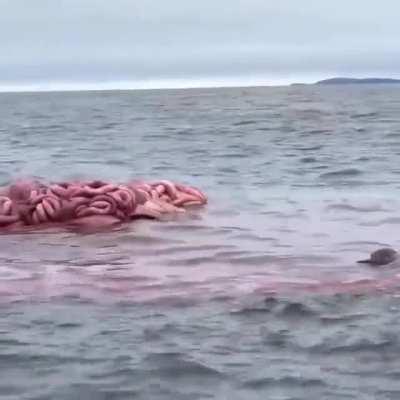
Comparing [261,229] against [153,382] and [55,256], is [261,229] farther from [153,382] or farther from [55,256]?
[153,382]

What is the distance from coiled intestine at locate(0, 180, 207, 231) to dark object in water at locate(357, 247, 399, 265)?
4.03m

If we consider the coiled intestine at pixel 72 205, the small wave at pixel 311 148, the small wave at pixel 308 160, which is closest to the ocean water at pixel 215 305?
the coiled intestine at pixel 72 205

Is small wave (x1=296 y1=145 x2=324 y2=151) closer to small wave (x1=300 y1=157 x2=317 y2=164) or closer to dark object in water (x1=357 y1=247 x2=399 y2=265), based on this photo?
small wave (x1=300 y1=157 x2=317 y2=164)

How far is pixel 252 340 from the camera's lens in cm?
835

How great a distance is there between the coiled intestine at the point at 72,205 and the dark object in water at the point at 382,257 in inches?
159

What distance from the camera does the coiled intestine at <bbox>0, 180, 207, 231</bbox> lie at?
47.6 feet

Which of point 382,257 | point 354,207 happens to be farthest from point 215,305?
point 354,207

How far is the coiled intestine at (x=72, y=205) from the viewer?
571 inches

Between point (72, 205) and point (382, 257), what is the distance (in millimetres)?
4739

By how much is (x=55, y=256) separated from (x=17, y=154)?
21358 millimetres

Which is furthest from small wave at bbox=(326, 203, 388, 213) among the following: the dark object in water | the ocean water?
the dark object in water

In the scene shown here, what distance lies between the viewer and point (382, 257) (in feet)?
37.3

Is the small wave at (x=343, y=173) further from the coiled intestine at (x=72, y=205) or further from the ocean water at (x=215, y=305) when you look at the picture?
the coiled intestine at (x=72, y=205)

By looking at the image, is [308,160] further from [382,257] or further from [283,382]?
[283,382]
